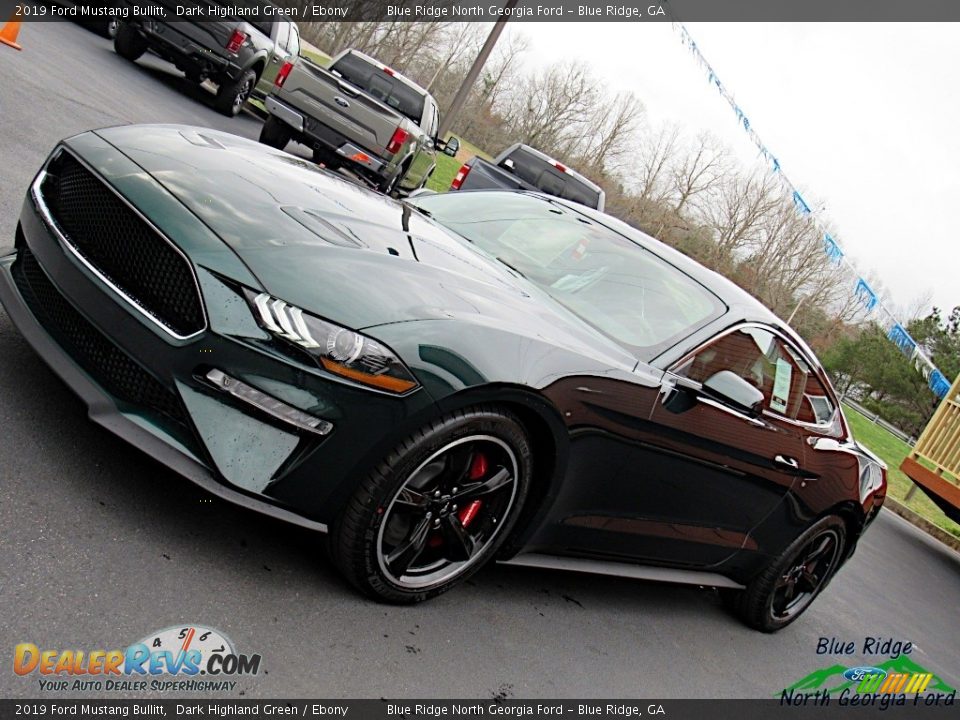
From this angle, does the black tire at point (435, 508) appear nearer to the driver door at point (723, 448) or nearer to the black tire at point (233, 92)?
the driver door at point (723, 448)

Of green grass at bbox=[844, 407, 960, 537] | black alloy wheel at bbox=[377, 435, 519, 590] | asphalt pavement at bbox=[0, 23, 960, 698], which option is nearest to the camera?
asphalt pavement at bbox=[0, 23, 960, 698]

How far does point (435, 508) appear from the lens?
356 centimetres

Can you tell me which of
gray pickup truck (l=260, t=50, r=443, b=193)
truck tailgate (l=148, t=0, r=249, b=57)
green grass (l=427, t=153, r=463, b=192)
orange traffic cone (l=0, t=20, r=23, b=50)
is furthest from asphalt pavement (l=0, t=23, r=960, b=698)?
green grass (l=427, t=153, r=463, b=192)

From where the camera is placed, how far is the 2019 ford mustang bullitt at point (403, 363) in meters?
3.12

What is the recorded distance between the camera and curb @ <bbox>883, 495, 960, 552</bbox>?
13.9m

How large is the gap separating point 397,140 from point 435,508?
388 inches

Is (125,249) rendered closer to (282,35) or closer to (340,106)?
(340,106)

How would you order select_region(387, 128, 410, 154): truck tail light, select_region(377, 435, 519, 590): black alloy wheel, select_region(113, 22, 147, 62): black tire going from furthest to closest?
1. select_region(113, 22, 147, 62): black tire
2. select_region(387, 128, 410, 154): truck tail light
3. select_region(377, 435, 519, 590): black alloy wheel

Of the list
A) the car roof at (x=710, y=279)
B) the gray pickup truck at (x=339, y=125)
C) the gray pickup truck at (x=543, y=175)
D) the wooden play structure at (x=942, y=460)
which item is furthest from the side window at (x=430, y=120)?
the car roof at (x=710, y=279)

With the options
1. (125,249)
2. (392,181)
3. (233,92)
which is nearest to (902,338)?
(392,181)

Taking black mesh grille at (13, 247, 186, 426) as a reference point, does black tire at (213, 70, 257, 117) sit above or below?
below

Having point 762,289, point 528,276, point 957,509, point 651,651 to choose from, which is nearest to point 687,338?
point 528,276

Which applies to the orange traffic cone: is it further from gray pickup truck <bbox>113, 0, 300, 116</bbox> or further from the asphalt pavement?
the asphalt pavement

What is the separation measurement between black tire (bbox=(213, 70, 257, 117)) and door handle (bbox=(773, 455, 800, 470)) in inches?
455
